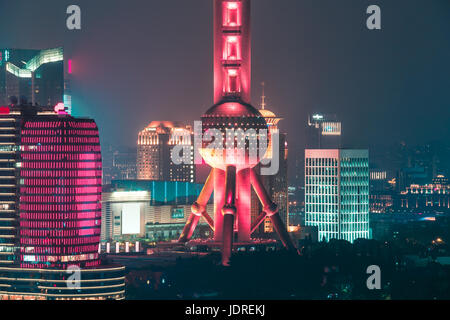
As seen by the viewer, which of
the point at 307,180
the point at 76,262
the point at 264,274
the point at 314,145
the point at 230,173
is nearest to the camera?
the point at 264,274

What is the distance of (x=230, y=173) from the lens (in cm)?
11619

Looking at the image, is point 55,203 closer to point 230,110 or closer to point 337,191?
point 230,110

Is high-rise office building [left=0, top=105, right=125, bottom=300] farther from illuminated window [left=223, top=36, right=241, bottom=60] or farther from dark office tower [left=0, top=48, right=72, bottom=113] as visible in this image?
dark office tower [left=0, top=48, right=72, bottom=113]

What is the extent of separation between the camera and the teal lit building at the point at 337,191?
6329 inches

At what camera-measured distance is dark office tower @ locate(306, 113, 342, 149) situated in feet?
604

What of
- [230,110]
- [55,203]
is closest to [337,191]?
[230,110]

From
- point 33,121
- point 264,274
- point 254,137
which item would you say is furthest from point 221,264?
point 33,121

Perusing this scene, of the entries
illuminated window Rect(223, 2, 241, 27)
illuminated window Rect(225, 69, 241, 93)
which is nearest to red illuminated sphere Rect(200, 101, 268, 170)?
illuminated window Rect(225, 69, 241, 93)

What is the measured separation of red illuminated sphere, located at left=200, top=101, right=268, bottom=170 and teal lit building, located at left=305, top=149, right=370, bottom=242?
45.6 metres
